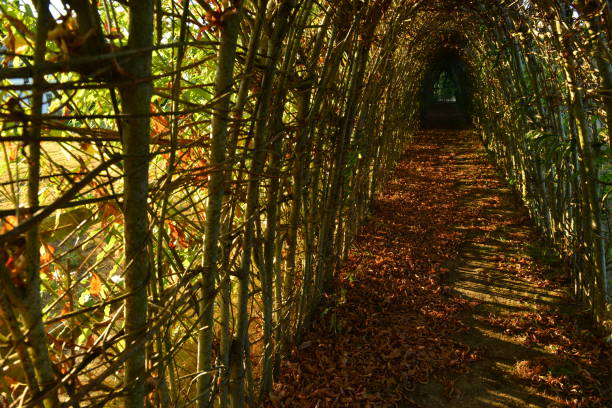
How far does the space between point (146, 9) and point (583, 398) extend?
3.06 meters

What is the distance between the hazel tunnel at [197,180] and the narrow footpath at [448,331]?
0.66 ft

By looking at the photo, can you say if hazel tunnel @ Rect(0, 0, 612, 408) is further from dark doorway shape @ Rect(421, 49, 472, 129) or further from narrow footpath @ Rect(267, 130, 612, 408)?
dark doorway shape @ Rect(421, 49, 472, 129)

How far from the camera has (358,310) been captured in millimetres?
3428

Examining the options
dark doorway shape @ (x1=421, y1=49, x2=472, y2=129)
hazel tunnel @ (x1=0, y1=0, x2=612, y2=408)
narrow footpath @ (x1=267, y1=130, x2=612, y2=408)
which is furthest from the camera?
dark doorway shape @ (x1=421, y1=49, x2=472, y2=129)

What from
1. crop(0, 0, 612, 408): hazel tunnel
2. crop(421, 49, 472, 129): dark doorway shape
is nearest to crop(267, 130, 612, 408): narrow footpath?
crop(0, 0, 612, 408): hazel tunnel

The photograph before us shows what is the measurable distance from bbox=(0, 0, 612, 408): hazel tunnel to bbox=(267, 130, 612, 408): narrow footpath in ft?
0.66

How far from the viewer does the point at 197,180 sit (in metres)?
1.33

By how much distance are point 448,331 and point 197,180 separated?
267cm

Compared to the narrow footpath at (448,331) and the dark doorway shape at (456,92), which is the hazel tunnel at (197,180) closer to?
the narrow footpath at (448,331)

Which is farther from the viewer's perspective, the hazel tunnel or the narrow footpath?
the narrow footpath

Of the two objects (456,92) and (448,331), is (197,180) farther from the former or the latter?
(456,92)

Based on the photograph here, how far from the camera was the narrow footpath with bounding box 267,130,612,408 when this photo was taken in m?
2.55

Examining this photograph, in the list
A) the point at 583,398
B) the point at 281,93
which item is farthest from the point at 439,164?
the point at 281,93

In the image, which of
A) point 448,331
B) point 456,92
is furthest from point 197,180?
point 456,92
